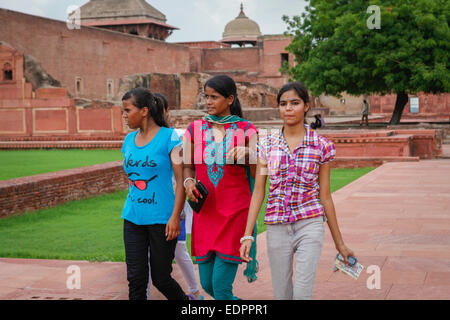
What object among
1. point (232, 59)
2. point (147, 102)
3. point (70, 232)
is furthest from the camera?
point (232, 59)

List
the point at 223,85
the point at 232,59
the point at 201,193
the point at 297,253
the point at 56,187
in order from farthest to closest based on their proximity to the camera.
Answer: the point at 232,59, the point at 56,187, the point at 223,85, the point at 201,193, the point at 297,253

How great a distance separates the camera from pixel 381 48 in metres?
21.1

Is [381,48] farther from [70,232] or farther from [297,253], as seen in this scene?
[297,253]

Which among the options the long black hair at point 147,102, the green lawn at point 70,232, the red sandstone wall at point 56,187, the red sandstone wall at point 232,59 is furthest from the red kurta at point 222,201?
the red sandstone wall at point 232,59

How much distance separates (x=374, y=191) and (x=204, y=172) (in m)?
6.18

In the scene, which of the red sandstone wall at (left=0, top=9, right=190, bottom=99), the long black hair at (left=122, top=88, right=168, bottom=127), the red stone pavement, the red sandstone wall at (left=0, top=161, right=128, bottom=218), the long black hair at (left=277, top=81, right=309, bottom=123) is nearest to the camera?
the long black hair at (left=277, top=81, right=309, bottom=123)

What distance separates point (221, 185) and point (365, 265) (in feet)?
6.65

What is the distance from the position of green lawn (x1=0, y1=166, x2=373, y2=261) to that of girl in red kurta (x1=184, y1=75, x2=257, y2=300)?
7.28ft

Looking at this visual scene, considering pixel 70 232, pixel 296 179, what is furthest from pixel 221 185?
pixel 70 232

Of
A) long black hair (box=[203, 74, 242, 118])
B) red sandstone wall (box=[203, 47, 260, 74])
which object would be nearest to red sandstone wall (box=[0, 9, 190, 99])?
red sandstone wall (box=[203, 47, 260, 74])

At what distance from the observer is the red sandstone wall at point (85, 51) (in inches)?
1433

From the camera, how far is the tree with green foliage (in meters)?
20.5

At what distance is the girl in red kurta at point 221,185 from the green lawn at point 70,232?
2.22 m

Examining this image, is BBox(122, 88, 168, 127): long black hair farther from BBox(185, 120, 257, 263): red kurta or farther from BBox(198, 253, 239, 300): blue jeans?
BBox(198, 253, 239, 300): blue jeans
